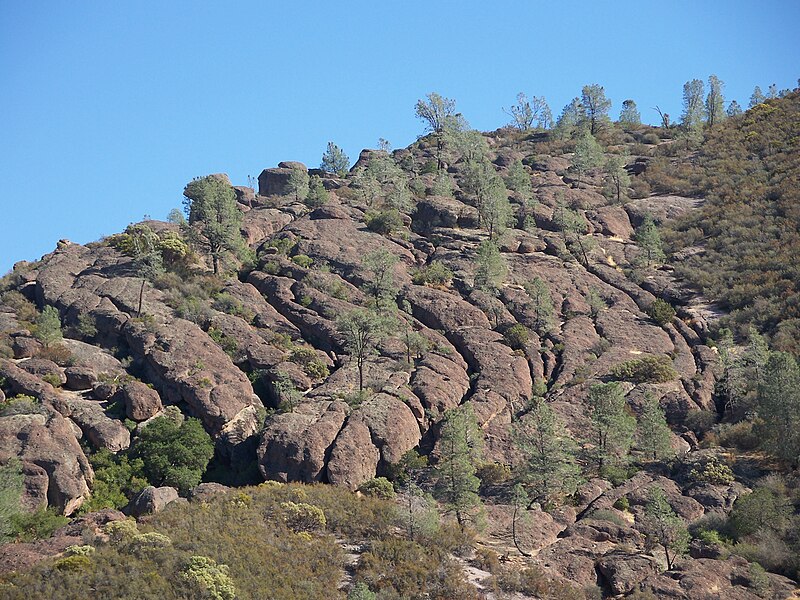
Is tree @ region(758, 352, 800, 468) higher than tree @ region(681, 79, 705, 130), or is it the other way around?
tree @ region(681, 79, 705, 130)

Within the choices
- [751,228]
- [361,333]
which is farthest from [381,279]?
[751,228]

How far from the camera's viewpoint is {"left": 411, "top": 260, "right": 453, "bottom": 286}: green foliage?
313ft

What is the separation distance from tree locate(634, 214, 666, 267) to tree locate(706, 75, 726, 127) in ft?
195

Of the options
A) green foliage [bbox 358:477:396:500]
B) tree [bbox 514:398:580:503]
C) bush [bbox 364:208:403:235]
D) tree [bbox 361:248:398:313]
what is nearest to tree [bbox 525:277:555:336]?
tree [bbox 361:248:398:313]

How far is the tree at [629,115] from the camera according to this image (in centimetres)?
17375

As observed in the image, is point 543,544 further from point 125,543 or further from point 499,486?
point 125,543

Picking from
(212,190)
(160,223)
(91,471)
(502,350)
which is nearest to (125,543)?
(91,471)

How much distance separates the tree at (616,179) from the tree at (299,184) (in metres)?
43.8

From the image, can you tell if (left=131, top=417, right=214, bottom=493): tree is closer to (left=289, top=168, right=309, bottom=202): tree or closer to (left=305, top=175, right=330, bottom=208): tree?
(left=305, top=175, right=330, bottom=208): tree

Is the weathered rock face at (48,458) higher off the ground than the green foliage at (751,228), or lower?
lower

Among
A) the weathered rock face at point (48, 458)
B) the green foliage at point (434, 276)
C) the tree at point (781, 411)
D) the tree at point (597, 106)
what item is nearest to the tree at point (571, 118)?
the tree at point (597, 106)

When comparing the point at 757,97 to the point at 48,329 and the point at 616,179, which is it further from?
the point at 48,329

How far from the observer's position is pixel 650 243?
107m

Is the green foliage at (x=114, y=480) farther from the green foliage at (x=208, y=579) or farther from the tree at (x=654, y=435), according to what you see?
the tree at (x=654, y=435)
